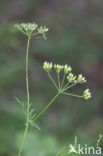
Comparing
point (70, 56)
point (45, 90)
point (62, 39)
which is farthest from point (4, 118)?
point (62, 39)

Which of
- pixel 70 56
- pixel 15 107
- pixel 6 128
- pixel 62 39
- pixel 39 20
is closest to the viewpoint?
pixel 6 128

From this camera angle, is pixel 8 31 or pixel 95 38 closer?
pixel 8 31

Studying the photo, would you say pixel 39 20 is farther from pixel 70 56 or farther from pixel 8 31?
pixel 8 31

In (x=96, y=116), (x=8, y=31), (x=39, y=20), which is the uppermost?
(x=39, y=20)

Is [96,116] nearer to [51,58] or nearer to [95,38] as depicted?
[51,58]

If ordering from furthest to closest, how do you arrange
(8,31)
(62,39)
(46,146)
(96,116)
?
(62,39)
(96,116)
(46,146)
(8,31)

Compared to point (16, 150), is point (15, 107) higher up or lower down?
higher up

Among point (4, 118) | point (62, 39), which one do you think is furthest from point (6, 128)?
point (62, 39)
